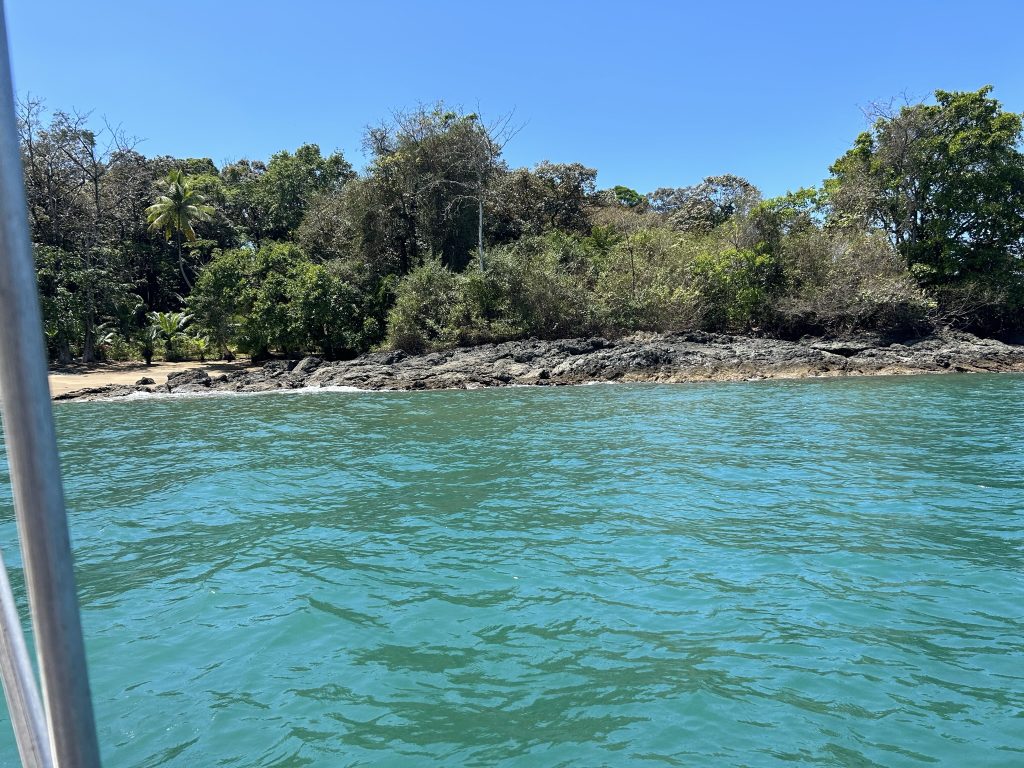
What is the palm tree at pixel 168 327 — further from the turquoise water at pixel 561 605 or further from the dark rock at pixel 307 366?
the turquoise water at pixel 561 605

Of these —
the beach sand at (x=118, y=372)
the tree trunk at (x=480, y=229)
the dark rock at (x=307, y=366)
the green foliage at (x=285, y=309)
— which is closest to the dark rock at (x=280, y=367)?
the dark rock at (x=307, y=366)

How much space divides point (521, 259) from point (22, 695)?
31.2m

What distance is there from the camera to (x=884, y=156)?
103 feet

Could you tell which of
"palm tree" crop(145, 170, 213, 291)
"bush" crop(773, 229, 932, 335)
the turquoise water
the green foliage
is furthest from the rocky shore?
"palm tree" crop(145, 170, 213, 291)

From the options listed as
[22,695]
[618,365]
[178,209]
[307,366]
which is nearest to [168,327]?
[178,209]

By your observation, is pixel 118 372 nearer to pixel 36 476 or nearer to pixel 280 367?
pixel 280 367

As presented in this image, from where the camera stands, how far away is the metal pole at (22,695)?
95 cm

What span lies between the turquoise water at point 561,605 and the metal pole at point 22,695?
139 inches

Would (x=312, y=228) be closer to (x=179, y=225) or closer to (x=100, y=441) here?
(x=179, y=225)

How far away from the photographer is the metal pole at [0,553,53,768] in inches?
37.6

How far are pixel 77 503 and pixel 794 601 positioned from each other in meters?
9.47

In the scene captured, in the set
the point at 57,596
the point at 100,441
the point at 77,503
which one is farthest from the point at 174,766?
the point at 100,441

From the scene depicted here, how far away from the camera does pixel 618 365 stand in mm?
25797

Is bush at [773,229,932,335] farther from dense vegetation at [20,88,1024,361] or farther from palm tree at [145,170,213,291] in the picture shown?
palm tree at [145,170,213,291]
